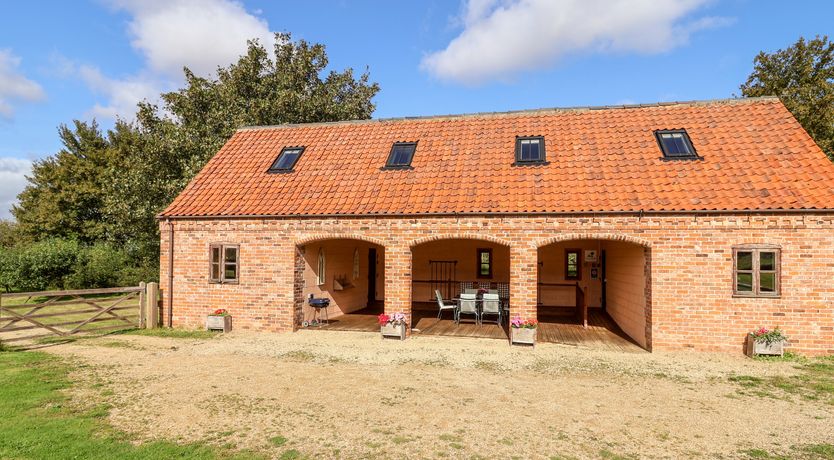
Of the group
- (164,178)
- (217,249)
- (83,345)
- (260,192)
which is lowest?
(83,345)

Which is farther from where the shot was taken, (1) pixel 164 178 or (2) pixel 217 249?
(1) pixel 164 178

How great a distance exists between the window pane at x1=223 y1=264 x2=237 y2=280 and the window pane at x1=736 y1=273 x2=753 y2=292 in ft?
41.1

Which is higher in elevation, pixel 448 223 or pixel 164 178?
pixel 164 178

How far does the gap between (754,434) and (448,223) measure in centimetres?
702

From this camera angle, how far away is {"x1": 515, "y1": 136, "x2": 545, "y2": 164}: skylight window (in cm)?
1230

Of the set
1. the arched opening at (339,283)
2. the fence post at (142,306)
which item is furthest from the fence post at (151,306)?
the arched opening at (339,283)

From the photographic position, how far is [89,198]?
29.2 metres

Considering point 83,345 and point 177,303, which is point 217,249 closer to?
Answer: point 177,303

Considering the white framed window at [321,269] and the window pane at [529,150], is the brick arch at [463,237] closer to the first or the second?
the window pane at [529,150]

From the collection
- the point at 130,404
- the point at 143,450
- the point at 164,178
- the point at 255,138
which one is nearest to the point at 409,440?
the point at 143,450

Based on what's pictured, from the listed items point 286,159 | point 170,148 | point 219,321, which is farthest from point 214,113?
point 219,321

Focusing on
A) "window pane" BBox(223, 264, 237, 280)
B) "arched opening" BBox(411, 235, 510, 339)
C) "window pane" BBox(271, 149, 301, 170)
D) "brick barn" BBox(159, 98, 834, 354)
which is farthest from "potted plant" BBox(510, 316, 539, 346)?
"window pane" BBox(271, 149, 301, 170)

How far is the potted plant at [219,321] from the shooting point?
1174 cm

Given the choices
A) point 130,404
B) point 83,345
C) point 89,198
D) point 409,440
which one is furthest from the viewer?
point 89,198
